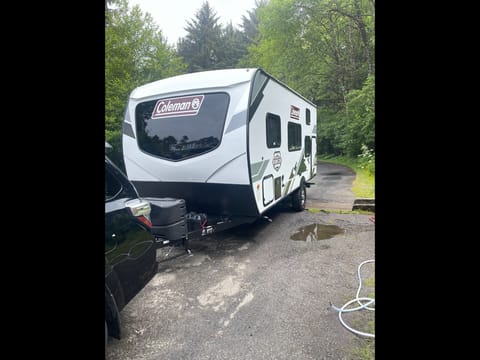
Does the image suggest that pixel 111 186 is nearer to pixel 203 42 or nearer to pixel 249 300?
pixel 249 300

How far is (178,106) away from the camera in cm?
489

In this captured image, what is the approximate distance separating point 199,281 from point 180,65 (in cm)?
2219

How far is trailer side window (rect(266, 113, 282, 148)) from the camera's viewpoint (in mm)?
5418

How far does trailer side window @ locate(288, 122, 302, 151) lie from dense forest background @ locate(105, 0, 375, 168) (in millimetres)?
7085

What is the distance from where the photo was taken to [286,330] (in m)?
2.87

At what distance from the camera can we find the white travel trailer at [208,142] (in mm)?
4602

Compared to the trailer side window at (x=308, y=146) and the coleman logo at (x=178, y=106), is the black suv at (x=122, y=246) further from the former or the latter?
the trailer side window at (x=308, y=146)

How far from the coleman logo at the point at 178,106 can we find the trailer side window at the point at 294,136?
2658 millimetres

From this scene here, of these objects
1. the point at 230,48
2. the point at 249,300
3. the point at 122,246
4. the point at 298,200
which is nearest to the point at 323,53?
the point at 230,48

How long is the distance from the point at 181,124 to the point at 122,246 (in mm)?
2793

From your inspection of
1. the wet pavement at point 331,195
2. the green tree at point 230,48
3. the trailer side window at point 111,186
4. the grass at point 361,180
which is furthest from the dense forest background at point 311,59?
the trailer side window at point 111,186

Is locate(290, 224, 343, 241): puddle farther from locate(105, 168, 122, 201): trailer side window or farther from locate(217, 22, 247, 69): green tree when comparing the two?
locate(217, 22, 247, 69): green tree
